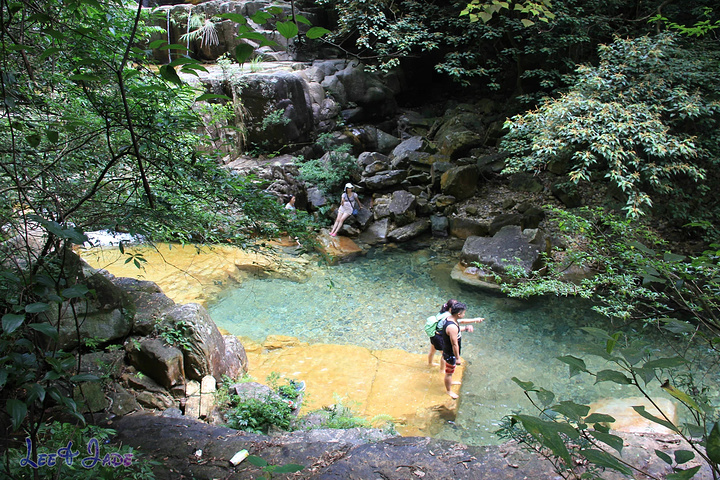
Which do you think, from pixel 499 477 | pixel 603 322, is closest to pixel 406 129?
pixel 603 322

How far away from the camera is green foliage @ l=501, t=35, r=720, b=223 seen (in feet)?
18.6

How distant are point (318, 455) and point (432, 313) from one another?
3.86 metres

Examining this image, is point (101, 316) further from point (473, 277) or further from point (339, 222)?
point (339, 222)

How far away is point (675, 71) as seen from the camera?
6059mm

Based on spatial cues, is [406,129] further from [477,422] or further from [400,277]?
[477,422]

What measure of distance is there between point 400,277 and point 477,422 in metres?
3.66

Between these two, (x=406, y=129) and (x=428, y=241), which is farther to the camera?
(x=406, y=129)

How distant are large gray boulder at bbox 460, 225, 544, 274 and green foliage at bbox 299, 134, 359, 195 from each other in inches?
149

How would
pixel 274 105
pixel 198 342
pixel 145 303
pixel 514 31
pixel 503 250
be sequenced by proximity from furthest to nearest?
pixel 274 105 → pixel 514 31 → pixel 503 250 → pixel 145 303 → pixel 198 342

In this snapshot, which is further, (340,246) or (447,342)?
(340,246)

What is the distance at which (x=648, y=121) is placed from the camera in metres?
5.66

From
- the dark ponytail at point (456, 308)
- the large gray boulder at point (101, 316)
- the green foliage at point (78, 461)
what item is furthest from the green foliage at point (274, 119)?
the green foliage at point (78, 461)

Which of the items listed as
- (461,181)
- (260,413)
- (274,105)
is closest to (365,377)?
(260,413)

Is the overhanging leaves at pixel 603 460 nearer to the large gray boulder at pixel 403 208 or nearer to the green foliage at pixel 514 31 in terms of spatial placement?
the green foliage at pixel 514 31
